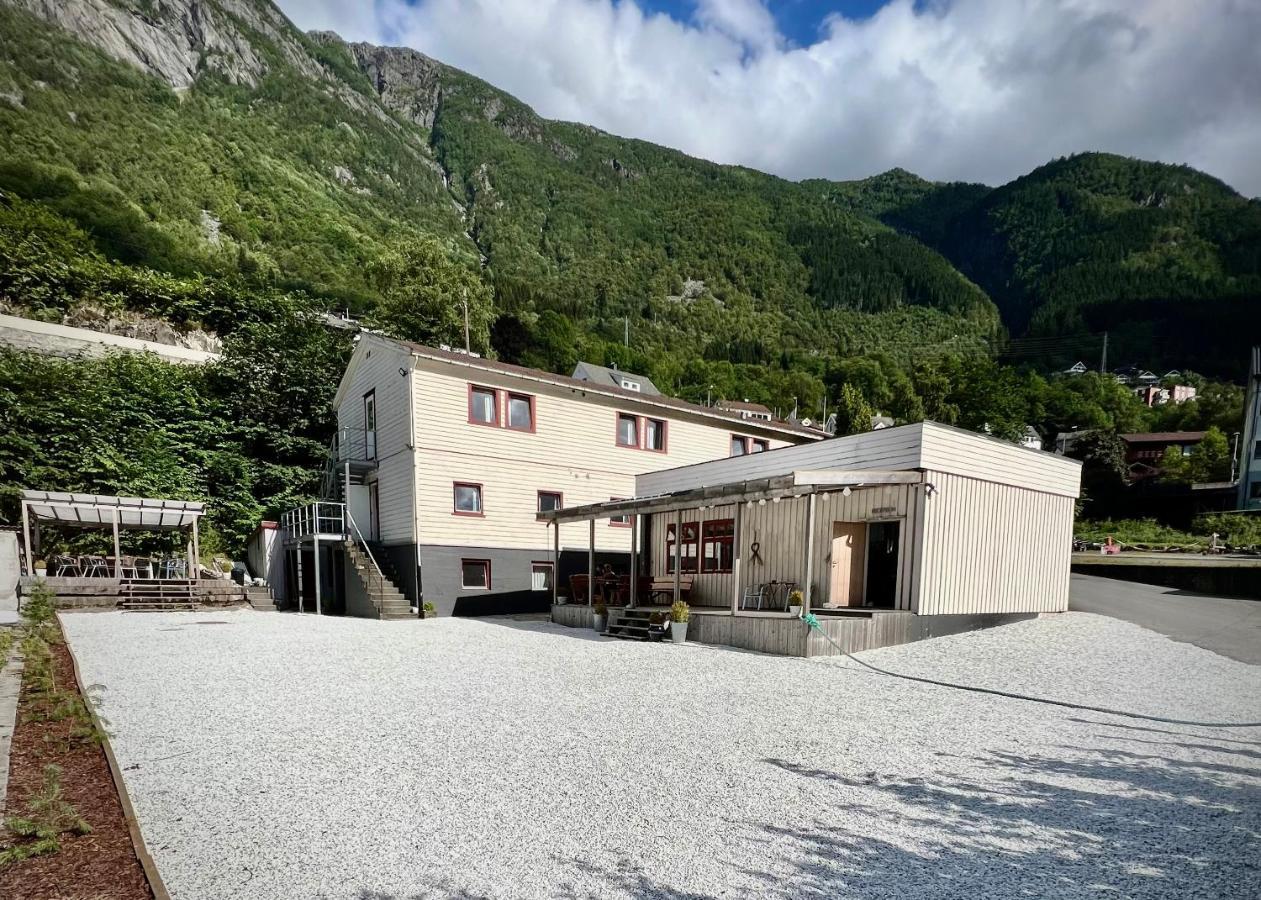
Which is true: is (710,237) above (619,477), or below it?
above

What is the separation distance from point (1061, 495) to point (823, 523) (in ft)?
17.8

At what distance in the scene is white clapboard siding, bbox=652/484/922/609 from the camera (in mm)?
11273

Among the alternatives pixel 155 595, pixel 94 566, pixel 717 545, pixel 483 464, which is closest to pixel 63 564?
pixel 94 566

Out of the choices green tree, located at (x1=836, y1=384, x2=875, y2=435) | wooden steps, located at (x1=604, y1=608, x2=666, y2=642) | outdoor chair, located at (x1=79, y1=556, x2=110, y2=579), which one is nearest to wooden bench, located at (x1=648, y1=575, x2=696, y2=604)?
wooden steps, located at (x1=604, y1=608, x2=666, y2=642)

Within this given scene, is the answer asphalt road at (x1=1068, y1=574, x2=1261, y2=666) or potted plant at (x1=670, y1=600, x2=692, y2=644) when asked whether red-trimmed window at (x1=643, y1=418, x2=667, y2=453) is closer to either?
potted plant at (x1=670, y1=600, x2=692, y2=644)

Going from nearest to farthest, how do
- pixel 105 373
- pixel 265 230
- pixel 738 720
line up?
pixel 738 720, pixel 105 373, pixel 265 230

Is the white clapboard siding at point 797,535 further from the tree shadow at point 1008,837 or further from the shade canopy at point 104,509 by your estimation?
the shade canopy at point 104,509

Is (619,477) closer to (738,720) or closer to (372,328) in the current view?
(738,720)

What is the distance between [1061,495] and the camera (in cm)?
1340

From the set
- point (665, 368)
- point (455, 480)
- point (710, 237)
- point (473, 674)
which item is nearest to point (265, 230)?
point (665, 368)

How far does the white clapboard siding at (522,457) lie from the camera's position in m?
17.1

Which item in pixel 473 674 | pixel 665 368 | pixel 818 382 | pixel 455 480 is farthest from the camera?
pixel 818 382

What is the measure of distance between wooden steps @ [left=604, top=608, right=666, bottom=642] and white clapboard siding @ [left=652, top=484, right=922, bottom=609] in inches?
82.9

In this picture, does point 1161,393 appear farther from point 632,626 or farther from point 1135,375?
point 632,626
